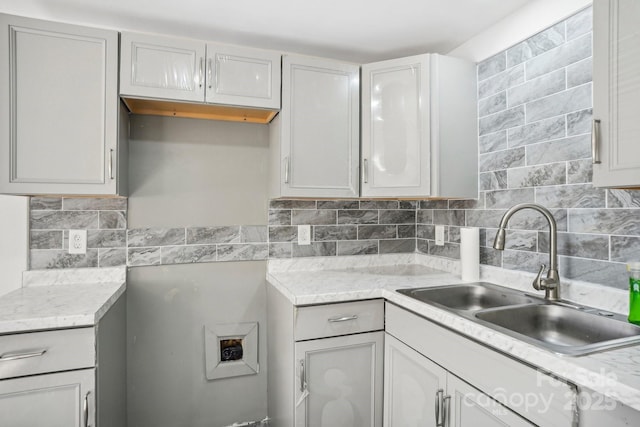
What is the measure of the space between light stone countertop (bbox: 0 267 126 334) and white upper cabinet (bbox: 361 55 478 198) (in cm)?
143

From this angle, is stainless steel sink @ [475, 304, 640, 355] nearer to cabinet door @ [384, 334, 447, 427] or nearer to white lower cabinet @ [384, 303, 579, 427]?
white lower cabinet @ [384, 303, 579, 427]

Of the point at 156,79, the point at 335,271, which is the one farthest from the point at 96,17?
the point at 335,271

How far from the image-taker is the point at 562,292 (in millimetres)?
1488

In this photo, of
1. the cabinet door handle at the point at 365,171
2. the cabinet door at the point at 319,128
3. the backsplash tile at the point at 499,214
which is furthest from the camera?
the cabinet door handle at the point at 365,171

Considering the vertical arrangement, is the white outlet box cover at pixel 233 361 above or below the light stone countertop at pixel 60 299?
below

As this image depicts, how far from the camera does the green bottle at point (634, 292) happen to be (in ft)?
3.75

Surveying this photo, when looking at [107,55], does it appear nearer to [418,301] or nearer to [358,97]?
[358,97]

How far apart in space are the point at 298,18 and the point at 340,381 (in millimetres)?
1808

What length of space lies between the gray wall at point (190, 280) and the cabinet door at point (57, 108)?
35 cm

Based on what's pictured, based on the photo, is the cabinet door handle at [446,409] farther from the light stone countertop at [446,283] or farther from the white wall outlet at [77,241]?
the white wall outlet at [77,241]

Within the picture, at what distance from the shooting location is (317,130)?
6.38ft

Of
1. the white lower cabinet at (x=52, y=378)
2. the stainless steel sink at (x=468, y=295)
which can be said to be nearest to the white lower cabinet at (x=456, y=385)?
the stainless steel sink at (x=468, y=295)

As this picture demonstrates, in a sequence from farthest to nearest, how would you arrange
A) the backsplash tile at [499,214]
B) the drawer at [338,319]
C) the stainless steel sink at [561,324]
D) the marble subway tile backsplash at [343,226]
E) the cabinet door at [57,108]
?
the marble subway tile backsplash at [343,226] < the drawer at [338,319] < the cabinet door at [57,108] < the backsplash tile at [499,214] < the stainless steel sink at [561,324]

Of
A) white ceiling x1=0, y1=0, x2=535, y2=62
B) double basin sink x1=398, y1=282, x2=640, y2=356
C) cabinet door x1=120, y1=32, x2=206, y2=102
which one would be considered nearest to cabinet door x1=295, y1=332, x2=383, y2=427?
double basin sink x1=398, y1=282, x2=640, y2=356
